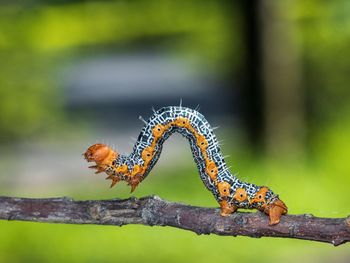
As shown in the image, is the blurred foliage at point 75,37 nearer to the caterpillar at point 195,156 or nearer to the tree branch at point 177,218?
the caterpillar at point 195,156

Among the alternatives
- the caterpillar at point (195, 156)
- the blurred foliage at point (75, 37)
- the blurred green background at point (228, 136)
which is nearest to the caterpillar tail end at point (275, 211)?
the caterpillar at point (195, 156)

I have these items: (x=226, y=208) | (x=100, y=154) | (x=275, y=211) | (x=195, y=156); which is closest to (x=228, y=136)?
(x=195, y=156)

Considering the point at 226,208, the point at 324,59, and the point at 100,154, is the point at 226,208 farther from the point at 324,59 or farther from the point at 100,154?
the point at 324,59

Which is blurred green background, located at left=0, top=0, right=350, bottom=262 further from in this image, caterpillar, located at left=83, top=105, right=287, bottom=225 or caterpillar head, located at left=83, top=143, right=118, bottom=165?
caterpillar head, located at left=83, top=143, right=118, bottom=165

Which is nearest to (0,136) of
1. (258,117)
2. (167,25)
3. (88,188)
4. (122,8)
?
(88,188)

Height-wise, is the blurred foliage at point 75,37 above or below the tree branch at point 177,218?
above

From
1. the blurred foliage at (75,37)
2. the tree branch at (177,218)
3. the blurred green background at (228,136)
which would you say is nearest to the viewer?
the tree branch at (177,218)
